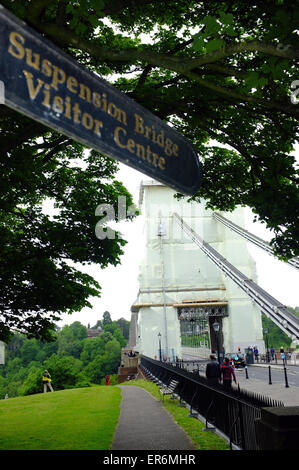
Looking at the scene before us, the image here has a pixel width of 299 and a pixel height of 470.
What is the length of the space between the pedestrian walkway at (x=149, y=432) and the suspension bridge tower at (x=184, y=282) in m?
39.2

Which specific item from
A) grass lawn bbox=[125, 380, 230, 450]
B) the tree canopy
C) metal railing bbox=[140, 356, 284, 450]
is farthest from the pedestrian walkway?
the tree canopy

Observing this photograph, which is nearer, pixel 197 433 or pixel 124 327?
pixel 197 433

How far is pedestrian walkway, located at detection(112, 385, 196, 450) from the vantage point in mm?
7453

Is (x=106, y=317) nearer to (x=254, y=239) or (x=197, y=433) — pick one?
(x=254, y=239)

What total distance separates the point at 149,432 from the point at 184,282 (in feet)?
163

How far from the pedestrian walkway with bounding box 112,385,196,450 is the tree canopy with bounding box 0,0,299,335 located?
12.7 feet

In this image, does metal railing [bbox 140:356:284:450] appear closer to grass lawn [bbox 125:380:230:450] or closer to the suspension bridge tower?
grass lawn [bbox 125:380:230:450]

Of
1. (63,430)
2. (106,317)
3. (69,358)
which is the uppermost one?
(63,430)

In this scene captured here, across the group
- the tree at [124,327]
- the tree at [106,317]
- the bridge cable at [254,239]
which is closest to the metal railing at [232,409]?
the bridge cable at [254,239]

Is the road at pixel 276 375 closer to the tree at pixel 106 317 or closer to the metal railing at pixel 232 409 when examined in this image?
the metal railing at pixel 232 409

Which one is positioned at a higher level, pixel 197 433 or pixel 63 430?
pixel 197 433

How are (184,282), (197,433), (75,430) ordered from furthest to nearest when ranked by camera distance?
(184,282) < (75,430) < (197,433)

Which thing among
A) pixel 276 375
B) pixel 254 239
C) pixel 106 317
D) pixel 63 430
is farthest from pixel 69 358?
pixel 106 317

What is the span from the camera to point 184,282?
58.1 m
